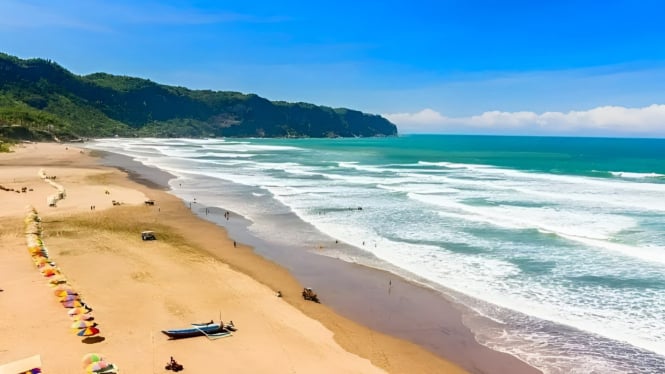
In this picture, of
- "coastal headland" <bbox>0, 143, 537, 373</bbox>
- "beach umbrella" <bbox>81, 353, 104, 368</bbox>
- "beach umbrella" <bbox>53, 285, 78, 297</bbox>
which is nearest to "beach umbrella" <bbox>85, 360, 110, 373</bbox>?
"beach umbrella" <bbox>81, 353, 104, 368</bbox>

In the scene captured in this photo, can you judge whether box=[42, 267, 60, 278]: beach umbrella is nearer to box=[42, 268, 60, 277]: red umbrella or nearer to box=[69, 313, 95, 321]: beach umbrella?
box=[42, 268, 60, 277]: red umbrella

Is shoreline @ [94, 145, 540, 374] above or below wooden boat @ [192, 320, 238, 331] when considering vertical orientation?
below

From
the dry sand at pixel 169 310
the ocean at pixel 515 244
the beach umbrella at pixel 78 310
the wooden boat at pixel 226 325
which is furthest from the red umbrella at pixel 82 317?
the ocean at pixel 515 244

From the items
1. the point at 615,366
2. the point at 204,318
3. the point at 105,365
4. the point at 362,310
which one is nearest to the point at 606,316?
the point at 615,366

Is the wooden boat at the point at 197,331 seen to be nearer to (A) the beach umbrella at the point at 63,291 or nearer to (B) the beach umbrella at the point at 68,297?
(B) the beach umbrella at the point at 68,297

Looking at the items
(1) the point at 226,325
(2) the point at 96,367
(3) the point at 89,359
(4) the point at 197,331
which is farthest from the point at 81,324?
(1) the point at 226,325

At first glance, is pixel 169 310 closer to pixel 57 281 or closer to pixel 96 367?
→ pixel 96 367
